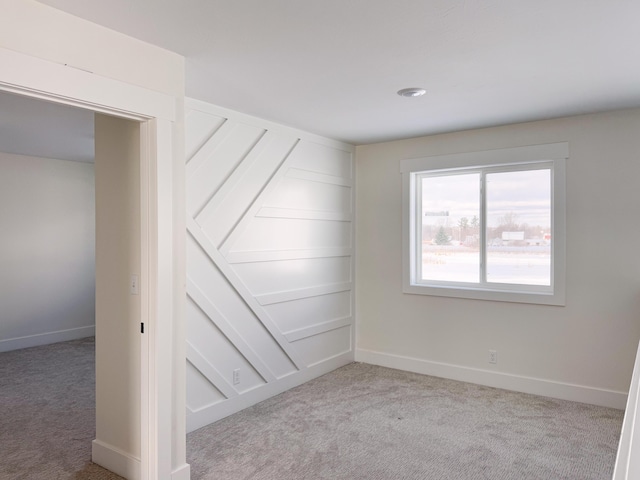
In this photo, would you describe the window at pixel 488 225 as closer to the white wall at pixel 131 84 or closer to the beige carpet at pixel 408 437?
the beige carpet at pixel 408 437

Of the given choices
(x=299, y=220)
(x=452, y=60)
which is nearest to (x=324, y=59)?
(x=452, y=60)

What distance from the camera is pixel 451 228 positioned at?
15.3 ft

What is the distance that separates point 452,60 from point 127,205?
81.0 inches

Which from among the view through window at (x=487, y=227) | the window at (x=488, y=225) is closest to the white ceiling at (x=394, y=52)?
the window at (x=488, y=225)

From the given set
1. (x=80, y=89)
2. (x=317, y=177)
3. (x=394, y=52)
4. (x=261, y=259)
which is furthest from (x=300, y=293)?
(x=80, y=89)

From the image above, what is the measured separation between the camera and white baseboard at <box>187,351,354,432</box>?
3398mm

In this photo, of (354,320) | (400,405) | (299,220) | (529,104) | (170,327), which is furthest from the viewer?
(354,320)

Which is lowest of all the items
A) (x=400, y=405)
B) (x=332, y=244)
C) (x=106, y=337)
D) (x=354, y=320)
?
(x=400, y=405)

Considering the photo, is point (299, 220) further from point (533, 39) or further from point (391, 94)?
point (533, 39)

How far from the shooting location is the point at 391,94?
3.26 m

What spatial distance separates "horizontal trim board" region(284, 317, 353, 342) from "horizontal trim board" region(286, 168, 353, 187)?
146cm

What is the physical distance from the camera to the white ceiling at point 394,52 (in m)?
2.03

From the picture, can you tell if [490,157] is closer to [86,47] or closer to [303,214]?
[303,214]

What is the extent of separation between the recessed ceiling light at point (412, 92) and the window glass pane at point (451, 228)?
159 cm
